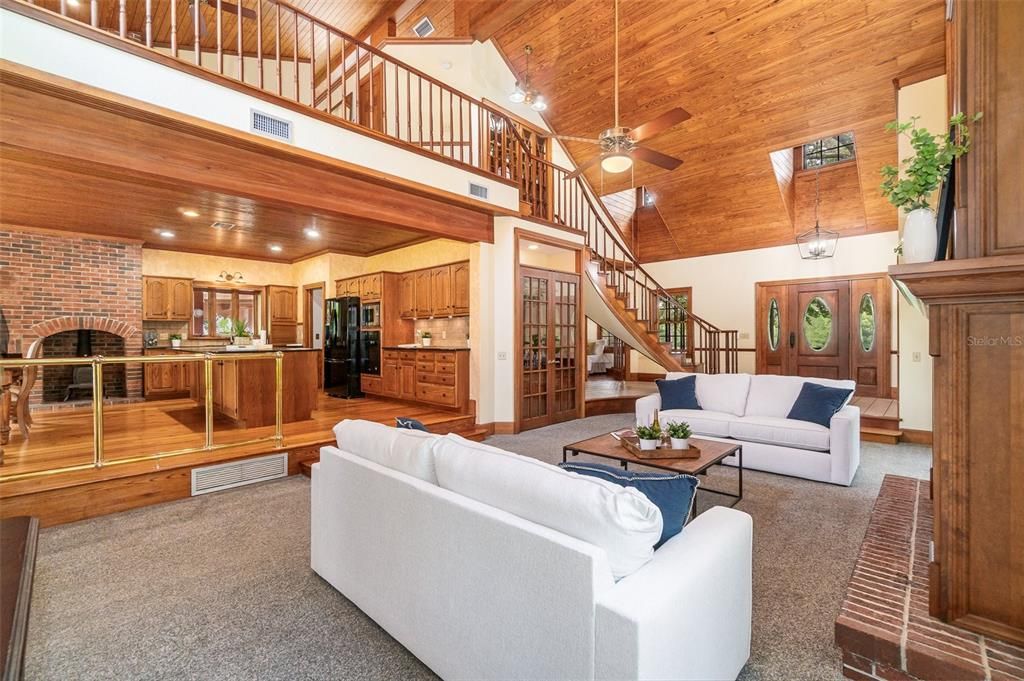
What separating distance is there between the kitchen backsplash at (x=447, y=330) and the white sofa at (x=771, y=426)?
3064 mm

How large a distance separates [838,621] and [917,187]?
5.72ft

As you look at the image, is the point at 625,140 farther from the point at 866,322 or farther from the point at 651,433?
the point at 866,322

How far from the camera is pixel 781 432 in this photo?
13.8ft

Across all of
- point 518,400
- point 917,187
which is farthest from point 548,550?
point 518,400

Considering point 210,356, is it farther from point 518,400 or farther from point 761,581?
point 761,581

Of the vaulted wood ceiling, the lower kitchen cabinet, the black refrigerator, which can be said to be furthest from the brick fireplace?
the vaulted wood ceiling

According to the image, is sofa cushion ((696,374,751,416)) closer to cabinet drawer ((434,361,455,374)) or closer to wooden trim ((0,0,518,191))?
cabinet drawer ((434,361,455,374))

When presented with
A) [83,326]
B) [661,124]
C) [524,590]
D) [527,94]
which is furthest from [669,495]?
[83,326]

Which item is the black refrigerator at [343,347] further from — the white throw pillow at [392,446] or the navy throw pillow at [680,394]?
the white throw pillow at [392,446]

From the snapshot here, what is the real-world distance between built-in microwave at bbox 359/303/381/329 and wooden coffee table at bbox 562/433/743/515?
200 inches

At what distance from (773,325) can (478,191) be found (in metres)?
6.41

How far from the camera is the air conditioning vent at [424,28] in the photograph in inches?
280

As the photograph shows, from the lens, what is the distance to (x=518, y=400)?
19.7 feet

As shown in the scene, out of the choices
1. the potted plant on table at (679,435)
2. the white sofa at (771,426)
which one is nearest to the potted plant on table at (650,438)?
the potted plant on table at (679,435)
